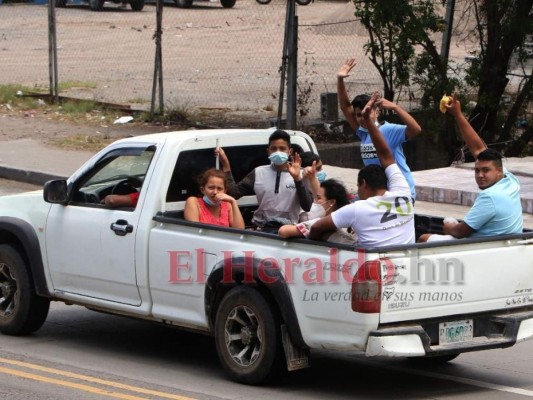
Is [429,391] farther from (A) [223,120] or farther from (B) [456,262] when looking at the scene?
(A) [223,120]

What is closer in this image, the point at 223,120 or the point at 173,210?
the point at 173,210

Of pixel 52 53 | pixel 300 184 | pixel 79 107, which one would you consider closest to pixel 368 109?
pixel 300 184

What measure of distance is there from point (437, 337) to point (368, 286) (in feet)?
2.29

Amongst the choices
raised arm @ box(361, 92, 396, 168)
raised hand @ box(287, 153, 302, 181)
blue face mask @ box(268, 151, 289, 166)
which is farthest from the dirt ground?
raised arm @ box(361, 92, 396, 168)

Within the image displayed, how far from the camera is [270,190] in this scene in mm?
8773

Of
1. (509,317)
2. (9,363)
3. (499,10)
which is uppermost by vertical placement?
(499,10)

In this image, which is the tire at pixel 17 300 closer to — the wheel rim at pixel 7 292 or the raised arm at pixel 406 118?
the wheel rim at pixel 7 292

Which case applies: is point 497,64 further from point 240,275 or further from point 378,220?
point 240,275

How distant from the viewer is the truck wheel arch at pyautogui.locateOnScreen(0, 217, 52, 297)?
901 cm

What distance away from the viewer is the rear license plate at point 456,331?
7398mm

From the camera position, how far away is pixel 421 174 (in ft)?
52.9

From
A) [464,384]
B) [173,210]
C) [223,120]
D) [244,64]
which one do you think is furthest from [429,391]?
[244,64]

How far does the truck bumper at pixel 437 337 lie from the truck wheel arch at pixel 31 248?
2.99 m

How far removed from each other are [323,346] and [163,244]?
145cm
